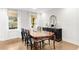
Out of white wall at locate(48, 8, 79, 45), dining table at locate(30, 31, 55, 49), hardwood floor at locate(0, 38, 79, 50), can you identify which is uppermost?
white wall at locate(48, 8, 79, 45)

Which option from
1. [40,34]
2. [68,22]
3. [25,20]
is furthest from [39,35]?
[68,22]

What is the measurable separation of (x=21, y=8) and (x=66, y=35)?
1.02 metres

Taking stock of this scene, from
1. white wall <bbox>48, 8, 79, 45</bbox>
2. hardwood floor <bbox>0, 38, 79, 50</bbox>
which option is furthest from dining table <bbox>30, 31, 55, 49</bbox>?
white wall <bbox>48, 8, 79, 45</bbox>

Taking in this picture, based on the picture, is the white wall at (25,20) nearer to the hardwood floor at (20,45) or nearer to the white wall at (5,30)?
the white wall at (5,30)

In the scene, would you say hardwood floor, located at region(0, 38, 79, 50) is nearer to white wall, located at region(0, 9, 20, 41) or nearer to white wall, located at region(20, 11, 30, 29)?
white wall, located at region(0, 9, 20, 41)

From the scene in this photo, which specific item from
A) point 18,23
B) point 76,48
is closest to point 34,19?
point 18,23

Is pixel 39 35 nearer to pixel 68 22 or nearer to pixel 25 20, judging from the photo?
pixel 25 20

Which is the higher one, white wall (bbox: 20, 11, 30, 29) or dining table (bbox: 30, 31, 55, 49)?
white wall (bbox: 20, 11, 30, 29)

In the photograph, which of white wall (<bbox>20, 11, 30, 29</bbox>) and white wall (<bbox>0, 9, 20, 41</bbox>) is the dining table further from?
white wall (<bbox>0, 9, 20, 41</bbox>)

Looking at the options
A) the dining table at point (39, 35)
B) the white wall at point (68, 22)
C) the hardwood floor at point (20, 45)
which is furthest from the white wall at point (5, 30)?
the white wall at point (68, 22)

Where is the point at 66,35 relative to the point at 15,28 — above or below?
below

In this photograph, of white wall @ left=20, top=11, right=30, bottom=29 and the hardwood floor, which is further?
white wall @ left=20, top=11, right=30, bottom=29

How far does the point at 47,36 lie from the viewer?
1715 mm
